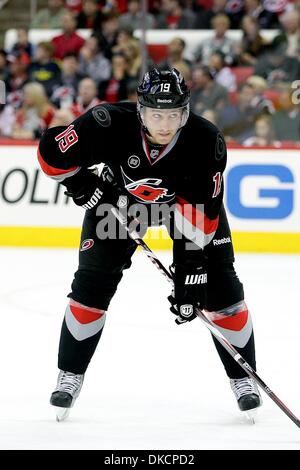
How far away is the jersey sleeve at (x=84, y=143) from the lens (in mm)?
3586

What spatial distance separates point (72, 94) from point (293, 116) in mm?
2071

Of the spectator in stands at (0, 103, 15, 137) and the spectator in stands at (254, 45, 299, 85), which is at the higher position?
the spectator in stands at (254, 45, 299, 85)

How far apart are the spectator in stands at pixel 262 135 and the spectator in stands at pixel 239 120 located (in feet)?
0.13

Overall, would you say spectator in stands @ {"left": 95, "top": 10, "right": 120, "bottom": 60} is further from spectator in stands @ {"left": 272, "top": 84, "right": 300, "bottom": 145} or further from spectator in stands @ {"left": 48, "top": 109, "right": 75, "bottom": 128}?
spectator in stands @ {"left": 272, "top": 84, "right": 300, "bottom": 145}

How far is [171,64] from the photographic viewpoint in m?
8.87

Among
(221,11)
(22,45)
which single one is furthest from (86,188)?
(221,11)

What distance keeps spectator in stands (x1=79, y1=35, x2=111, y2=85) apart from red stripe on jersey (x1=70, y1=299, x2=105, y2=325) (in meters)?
5.51

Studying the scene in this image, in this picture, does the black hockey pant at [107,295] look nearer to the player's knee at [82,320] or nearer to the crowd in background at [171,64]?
the player's knee at [82,320]

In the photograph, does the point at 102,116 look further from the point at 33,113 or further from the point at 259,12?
the point at 259,12

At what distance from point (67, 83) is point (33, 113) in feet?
1.83

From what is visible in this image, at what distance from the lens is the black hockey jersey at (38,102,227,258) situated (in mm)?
3570

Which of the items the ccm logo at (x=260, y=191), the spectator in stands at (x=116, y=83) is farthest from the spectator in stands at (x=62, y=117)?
the ccm logo at (x=260, y=191)

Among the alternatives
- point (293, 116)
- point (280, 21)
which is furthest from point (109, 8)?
point (293, 116)

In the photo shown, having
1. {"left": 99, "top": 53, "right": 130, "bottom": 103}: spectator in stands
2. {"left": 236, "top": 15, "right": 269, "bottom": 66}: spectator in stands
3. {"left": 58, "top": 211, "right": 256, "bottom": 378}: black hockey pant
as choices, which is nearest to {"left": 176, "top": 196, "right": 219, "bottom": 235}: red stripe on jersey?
{"left": 58, "top": 211, "right": 256, "bottom": 378}: black hockey pant
